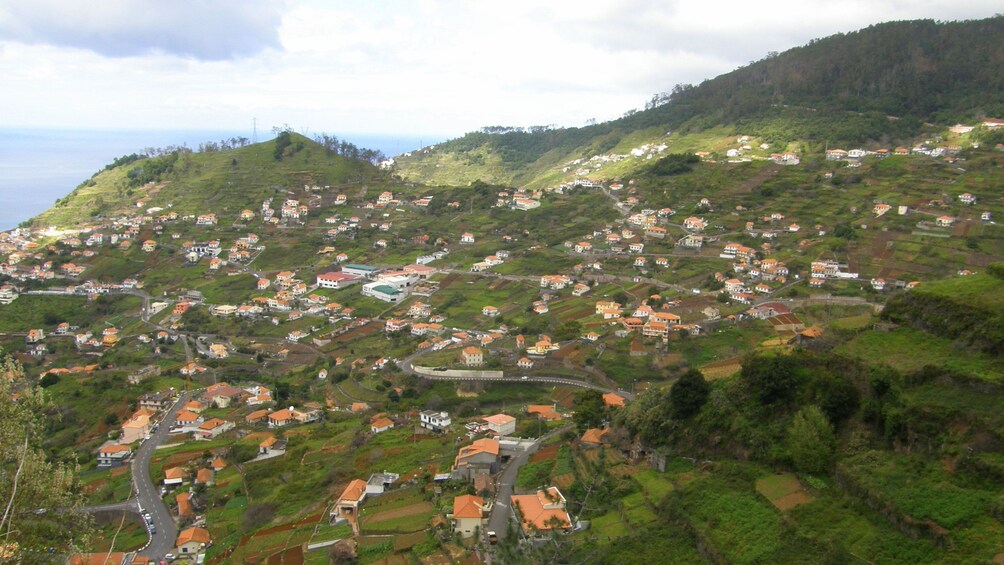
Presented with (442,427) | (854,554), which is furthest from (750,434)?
(442,427)

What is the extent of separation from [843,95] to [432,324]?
215 ft

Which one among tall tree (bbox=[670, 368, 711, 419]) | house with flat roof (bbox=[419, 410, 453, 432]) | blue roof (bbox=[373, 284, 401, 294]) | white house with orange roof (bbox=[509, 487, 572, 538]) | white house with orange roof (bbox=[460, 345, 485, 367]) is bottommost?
house with flat roof (bbox=[419, 410, 453, 432])

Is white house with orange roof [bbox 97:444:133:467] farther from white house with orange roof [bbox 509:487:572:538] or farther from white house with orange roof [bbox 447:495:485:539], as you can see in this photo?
white house with orange roof [bbox 509:487:572:538]

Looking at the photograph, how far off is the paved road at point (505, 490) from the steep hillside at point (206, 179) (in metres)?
55.8

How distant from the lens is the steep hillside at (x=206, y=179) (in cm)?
7250

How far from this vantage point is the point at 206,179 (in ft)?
257

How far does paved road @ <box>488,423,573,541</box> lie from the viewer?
687 inches

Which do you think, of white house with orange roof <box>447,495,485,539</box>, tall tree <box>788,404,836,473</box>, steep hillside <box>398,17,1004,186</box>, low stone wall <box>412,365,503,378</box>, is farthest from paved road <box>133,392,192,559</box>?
steep hillside <box>398,17,1004,186</box>

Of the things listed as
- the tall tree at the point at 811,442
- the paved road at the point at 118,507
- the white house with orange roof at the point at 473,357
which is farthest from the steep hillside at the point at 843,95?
the paved road at the point at 118,507

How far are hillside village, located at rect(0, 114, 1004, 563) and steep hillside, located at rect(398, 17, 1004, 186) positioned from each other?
9503 millimetres

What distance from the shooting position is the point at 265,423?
29.8 meters

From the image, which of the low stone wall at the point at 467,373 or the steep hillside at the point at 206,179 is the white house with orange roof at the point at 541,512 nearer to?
the low stone wall at the point at 467,373

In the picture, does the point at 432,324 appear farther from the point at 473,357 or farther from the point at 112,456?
the point at 112,456

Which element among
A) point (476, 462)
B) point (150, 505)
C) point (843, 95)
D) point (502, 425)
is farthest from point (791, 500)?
point (843, 95)
